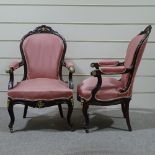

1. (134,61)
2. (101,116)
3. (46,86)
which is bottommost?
(101,116)

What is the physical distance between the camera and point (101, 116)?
3648 millimetres

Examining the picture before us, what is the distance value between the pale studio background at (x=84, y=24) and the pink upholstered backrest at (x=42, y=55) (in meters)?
0.27

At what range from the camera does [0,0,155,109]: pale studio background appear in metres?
3.69

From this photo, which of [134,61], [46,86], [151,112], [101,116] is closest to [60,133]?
[46,86]

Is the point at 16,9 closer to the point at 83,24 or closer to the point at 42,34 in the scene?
the point at 42,34

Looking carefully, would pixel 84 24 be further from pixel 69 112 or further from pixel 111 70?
pixel 69 112

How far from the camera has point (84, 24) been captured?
12.3 ft

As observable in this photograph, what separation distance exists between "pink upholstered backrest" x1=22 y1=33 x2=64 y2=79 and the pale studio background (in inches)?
10.7

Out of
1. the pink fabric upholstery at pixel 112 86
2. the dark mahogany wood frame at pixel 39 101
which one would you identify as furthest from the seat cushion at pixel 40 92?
the pink fabric upholstery at pixel 112 86

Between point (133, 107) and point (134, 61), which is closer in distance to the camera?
point (134, 61)

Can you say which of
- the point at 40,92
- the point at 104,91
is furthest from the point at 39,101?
the point at 104,91

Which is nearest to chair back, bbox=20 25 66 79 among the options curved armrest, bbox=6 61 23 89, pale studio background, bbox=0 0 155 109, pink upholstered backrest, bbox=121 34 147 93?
curved armrest, bbox=6 61 23 89

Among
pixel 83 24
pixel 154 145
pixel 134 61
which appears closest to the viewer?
pixel 154 145

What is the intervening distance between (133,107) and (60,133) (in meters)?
1.17
